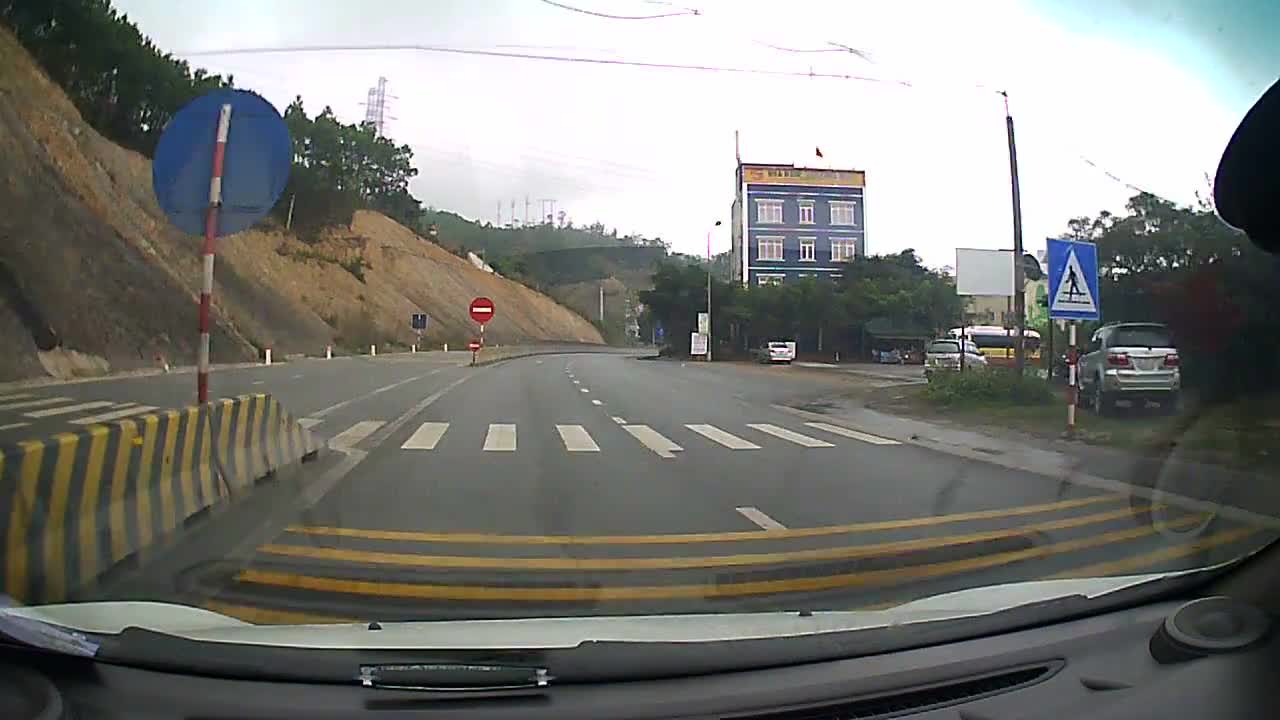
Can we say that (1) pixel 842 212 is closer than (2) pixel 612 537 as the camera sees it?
No

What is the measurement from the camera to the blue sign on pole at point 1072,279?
14.2 m

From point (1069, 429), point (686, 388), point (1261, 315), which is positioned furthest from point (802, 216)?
point (1261, 315)

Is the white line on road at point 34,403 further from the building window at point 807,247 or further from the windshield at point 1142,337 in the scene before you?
the building window at point 807,247

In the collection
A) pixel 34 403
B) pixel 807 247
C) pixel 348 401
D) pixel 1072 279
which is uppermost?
pixel 807 247

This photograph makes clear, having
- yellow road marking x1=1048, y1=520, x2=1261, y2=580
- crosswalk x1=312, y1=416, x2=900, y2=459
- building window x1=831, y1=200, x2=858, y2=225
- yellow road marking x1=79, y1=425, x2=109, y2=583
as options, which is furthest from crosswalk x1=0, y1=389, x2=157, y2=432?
building window x1=831, y1=200, x2=858, y2=225

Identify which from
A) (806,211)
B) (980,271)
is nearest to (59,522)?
(980,271)

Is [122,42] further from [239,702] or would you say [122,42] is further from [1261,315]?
[1261,315]

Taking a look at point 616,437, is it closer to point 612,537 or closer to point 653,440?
point 653,440

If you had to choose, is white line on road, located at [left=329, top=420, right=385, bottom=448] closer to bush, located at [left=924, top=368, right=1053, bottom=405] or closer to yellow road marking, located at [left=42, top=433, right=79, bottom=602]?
yellow road marking, located at [left=42, top=433, right=79, bottom=602]

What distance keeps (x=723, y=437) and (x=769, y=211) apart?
1923 cm

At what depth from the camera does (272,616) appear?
451 cm

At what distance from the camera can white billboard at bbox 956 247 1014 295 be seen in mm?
25859

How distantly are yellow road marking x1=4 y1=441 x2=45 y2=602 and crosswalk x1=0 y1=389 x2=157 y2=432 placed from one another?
2.78m

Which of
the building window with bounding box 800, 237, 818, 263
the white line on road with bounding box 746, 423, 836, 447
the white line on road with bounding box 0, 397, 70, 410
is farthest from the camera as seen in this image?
the building window with bounding box 800, 237, 818, 263
